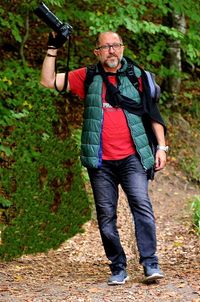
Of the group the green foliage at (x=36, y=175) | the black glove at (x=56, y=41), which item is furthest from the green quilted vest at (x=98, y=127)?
the green foliage at (x=36, y=175)

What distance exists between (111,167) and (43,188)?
2.88m

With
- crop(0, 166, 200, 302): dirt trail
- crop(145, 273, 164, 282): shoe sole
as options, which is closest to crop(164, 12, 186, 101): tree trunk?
crop(0, 166, 200, 302): dirt trail

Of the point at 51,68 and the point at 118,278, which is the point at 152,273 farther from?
the point at 51,68

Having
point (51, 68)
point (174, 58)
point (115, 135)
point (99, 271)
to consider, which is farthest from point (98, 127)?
point (174, 58)

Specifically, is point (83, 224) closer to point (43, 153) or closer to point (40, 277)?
point (43, 153)

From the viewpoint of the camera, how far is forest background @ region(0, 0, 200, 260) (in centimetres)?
757

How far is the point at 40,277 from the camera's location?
6.18 m

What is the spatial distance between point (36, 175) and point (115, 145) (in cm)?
281

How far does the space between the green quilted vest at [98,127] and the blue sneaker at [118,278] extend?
2.95 feet

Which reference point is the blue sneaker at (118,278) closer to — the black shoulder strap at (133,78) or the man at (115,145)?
the man at (115,145)

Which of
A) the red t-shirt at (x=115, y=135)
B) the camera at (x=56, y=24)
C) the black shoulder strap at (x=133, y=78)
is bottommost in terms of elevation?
the red t-shirt at (x=115, y=135)

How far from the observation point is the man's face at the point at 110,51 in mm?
5344

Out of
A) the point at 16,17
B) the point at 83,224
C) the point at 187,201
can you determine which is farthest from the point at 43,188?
the point at 187,201

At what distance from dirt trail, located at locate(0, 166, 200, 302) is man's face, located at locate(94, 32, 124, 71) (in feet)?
5.96
